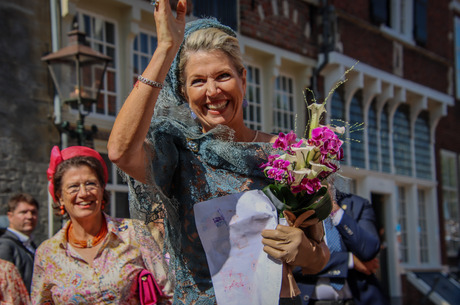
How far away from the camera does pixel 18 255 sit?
5355 mm

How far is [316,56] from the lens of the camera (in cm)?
1330

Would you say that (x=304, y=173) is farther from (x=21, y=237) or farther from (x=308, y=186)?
(x=21, y=237)

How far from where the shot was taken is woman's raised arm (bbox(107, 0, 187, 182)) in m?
2.10

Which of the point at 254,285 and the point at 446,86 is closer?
the point at 254,285

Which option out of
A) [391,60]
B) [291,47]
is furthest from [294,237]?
[391,60]

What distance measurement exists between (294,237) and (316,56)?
445 inches

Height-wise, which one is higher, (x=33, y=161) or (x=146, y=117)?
(x=33, y=161)

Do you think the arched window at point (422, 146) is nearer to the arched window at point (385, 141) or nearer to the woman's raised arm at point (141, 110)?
the arched window at point (385, 141)

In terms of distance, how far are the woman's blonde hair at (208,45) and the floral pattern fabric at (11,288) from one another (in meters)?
2.40

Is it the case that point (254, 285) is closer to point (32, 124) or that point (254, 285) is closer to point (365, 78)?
point (32, 124)

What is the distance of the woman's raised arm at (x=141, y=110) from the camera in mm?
2100

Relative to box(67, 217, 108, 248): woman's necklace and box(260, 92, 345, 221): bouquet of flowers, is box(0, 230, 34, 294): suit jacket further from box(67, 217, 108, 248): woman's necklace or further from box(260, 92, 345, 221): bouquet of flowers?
box(260, 92, 345, 221): bouquet of flowers

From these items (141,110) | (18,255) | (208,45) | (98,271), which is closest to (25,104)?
(18,255)

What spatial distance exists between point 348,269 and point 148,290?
1.56 metres
